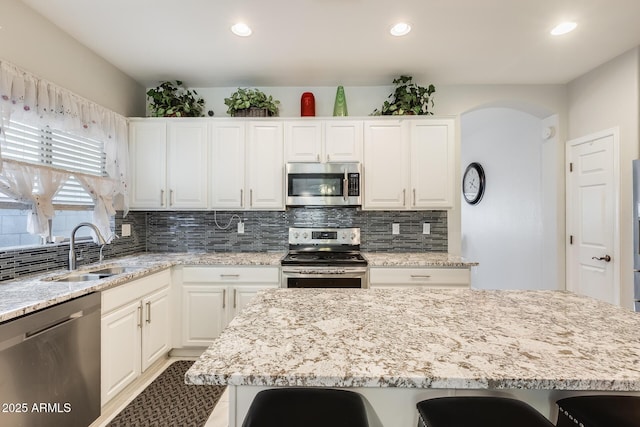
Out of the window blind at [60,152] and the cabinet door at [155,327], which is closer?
the window blind at [60,152]

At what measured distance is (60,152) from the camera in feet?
7.68

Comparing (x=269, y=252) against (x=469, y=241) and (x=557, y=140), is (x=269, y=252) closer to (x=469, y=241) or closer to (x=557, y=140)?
(x=557, y=140)

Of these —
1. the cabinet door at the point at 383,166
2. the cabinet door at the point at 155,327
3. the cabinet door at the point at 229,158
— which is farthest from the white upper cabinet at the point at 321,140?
the cabinet door at the point at 155,327

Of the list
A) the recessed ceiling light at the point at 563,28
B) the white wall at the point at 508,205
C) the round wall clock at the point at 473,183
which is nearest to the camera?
the recessed ceiling light at the point at 563,28

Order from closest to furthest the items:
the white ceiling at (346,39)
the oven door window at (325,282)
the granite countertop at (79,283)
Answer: the granite countertop at (79,283)
the white ceiling at (346,39)
the oven door window at (325,282)

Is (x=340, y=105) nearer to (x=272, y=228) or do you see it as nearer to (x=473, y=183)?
(x=272, y=228)

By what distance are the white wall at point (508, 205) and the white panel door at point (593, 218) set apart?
0.23m

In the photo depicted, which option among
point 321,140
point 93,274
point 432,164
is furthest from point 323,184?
point 93,274

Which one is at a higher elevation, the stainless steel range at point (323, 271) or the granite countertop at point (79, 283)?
the granite countertop at point (79, 283)

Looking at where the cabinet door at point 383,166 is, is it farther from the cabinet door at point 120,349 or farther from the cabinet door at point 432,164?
the cabinet door at point 120,349

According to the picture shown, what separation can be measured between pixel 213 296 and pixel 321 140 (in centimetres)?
173

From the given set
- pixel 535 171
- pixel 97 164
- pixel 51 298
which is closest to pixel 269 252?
pixel 97 164

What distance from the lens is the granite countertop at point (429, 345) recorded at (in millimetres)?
771

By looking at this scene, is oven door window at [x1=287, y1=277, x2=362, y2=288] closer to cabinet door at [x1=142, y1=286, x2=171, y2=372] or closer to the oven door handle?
the oven door handle
